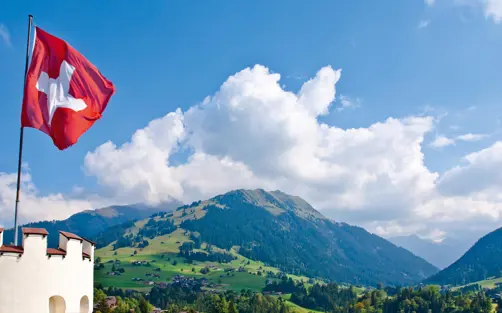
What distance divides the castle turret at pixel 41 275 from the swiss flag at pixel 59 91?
536cm

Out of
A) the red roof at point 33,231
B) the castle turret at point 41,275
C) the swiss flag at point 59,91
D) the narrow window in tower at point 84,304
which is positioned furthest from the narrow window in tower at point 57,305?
the swiss flag at point 59,91

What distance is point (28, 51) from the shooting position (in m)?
25.2

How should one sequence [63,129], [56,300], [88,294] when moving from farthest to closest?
[63,129]
[88,294]
[56,300]

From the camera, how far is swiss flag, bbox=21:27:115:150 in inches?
977

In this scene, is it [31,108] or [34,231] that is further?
[31,108]

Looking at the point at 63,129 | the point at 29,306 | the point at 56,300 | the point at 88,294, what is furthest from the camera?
the point at 63,129

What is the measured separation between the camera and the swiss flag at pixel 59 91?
2481cm

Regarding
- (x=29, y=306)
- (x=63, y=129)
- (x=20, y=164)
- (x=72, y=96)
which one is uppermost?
(x=72, y=96)

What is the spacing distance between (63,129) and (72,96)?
162cm

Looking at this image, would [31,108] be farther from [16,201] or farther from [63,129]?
[16,201]

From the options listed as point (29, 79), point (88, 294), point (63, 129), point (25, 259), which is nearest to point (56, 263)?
point (25, 259)

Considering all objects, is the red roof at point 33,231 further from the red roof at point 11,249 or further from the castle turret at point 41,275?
the red roof at point 11,249

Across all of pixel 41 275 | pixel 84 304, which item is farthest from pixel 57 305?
pixel 84 304

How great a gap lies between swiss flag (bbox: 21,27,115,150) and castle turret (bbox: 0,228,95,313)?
5.36 metres
